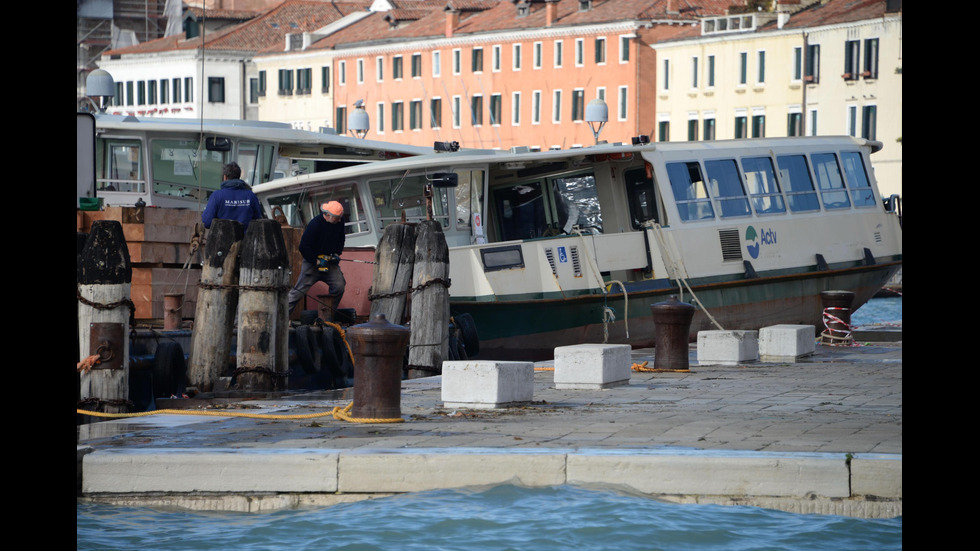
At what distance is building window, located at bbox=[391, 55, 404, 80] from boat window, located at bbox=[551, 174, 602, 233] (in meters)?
66.2

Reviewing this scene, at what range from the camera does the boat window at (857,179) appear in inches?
961

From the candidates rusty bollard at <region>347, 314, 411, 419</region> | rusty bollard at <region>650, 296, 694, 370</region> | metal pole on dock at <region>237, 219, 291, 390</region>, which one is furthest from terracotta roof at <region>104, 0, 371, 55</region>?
rusty bollard at <region>347, 314, 411, 419</region>

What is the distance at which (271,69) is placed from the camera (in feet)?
307

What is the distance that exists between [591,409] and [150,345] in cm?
464

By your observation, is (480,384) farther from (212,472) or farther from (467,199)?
(467,199)

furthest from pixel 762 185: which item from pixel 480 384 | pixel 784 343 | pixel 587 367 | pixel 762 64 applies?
pixel 762 64

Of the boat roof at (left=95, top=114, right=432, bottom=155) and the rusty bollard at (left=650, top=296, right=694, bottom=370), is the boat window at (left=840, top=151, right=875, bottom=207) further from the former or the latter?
the rusty bollard at (left=650, top=296, right=694, bottom=370)

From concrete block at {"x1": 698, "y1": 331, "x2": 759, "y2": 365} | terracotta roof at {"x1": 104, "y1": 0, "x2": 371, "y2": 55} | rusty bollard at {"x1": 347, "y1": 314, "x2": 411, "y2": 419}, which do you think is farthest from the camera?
terracotta roof at {"x1": 104, "y1": 0, "x2": 371, "y2": 55}

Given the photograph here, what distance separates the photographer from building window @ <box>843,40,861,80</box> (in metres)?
67.1

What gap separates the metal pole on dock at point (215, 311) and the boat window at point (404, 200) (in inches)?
252

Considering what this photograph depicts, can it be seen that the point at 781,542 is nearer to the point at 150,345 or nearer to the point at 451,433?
the point at 451,433

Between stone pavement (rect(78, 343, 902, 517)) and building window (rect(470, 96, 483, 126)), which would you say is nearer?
stone pavement (rect(78, 343, 902, 517))
